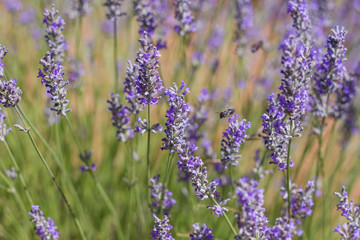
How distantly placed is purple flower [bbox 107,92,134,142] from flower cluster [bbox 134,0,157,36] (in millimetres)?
520

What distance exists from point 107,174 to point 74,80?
3.02 feet

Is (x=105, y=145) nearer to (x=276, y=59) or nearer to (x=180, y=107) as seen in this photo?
(x=276, y=59)

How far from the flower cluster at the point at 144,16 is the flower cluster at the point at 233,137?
3.04 feet

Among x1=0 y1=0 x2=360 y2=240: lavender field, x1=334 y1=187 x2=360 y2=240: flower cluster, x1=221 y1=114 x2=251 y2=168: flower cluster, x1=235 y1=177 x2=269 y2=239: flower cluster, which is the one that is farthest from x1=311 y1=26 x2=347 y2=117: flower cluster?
x1=235 y1=177 x2=269 y2=239: flower cluster

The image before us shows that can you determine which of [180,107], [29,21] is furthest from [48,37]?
[29,21]

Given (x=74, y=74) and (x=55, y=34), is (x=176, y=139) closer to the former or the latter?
(x=55, y=34)

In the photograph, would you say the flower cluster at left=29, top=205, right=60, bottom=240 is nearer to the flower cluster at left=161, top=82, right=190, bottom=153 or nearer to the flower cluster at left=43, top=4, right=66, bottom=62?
the flower cluster at left=161, top=82, right=190, bottom=153

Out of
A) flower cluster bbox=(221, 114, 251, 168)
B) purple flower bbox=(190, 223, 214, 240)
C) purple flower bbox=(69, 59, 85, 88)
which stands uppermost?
purple flower bbox=(69, 59, 85, 88)

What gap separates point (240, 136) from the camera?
1638mm

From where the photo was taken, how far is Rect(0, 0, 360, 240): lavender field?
60.7 inches

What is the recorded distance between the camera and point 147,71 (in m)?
1.56

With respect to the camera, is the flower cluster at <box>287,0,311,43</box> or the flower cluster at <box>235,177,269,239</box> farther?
the flower cluster at <box>287,0,311,43</box>

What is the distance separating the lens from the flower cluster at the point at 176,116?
150 centimetres

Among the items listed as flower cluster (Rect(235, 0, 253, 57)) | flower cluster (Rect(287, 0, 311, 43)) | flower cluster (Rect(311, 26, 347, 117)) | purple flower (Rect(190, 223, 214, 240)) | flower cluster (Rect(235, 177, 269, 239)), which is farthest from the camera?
flower cluster (Rect(235, 0, 253, 57))
